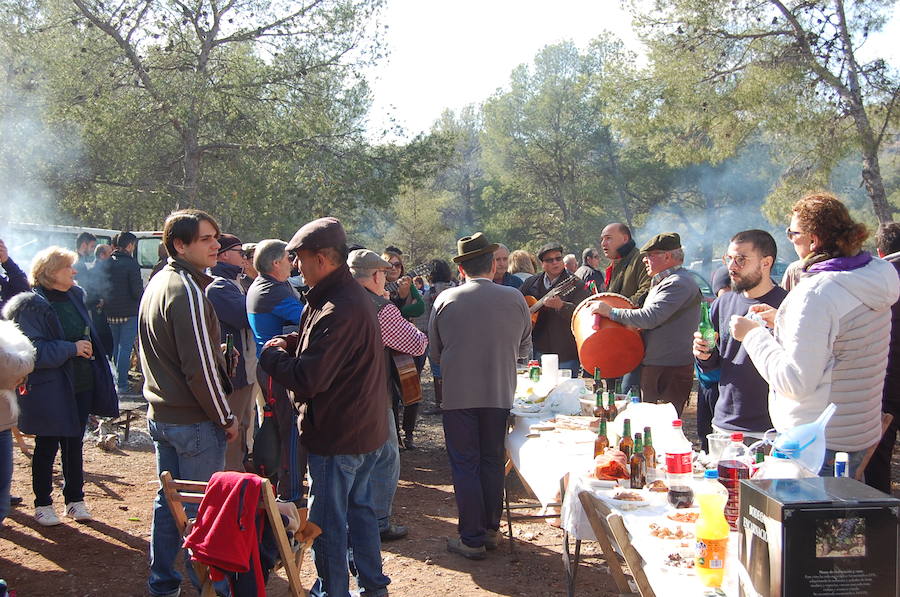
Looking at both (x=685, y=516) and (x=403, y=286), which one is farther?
(x=403, y=286)

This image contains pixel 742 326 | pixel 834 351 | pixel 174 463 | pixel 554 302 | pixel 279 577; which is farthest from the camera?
pixel 554 302

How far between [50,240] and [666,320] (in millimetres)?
12424

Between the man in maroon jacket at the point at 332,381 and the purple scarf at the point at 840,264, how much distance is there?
5.71 feet

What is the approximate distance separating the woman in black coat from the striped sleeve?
161 cm

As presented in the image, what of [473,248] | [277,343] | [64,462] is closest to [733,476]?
[277,343]

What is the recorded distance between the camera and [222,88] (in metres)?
13.6

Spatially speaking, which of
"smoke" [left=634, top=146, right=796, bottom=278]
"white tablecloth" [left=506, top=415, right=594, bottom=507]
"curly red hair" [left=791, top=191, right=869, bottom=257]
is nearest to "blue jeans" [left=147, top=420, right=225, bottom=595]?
"white tablecloth" [left=506, top=415, right=594, bottom=507]

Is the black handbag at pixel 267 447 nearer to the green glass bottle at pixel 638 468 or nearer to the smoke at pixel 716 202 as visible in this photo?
the green glass bottle at pixel 638 468

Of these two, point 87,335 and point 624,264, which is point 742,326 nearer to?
point 624,264

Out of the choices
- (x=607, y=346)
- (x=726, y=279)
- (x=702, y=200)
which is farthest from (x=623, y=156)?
(x=607, y=346)

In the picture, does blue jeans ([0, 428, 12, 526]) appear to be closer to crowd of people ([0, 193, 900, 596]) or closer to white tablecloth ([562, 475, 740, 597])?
crowd of people ([0, 193, 900, 596])

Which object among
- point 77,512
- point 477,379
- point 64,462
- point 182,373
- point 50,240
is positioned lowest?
point 77,512

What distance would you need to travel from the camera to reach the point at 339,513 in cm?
323

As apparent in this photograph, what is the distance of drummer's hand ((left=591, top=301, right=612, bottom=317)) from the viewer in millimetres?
5094
